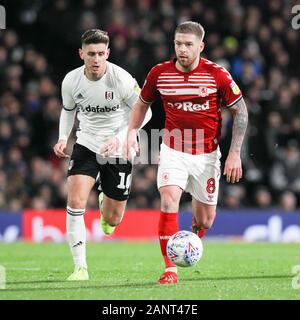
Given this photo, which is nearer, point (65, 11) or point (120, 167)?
point (120, 167)

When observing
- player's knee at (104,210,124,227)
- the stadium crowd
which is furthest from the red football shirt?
the stadium crowd

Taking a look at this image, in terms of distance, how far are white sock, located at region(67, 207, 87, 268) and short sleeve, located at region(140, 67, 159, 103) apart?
1.35 meters

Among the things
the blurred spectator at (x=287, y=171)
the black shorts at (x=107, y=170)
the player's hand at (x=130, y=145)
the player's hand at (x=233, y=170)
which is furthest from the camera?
the blurred spectator at (x=287, y=171)

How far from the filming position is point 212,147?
31.6ft

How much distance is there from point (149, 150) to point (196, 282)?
7914mm

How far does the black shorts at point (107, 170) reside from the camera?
999 cm

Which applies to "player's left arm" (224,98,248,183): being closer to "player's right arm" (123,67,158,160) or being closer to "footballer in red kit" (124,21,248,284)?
"footballer in red kit" (124,21,248,284)

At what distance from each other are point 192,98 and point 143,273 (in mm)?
2150

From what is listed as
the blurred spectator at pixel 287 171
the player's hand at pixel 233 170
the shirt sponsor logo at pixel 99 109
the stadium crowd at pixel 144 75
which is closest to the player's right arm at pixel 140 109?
the shirt sponsor logo at pixel 99 109

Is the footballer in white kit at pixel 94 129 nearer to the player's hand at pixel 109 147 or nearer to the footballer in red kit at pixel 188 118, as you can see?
the player's hand at pixel 109 147

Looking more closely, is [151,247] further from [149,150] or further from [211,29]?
[211,29]

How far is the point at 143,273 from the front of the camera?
1029cm
